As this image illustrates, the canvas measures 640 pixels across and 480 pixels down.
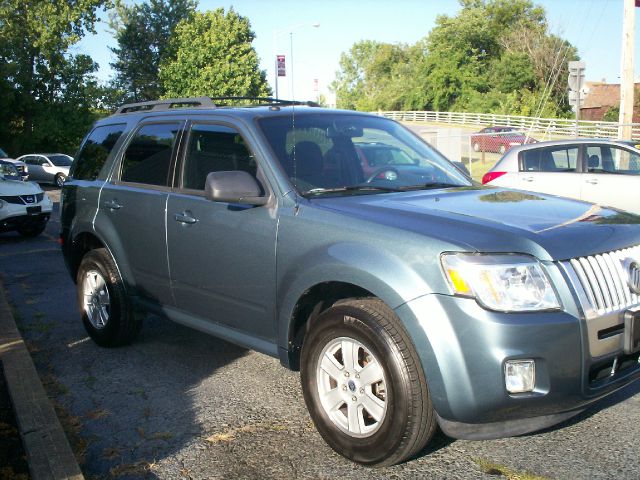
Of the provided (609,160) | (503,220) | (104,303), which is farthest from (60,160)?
(503,220)

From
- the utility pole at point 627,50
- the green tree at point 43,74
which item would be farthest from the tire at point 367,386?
the green tree at point 43,74

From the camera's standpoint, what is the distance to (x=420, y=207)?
12.3ft

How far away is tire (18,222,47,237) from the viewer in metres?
13.5

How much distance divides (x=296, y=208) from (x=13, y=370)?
250 cm

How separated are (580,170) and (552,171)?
0.43 m

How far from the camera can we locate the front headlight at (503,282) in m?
3.10

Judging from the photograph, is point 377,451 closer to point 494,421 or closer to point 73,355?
point 494,421

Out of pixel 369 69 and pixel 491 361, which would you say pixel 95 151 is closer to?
pixel 491 361

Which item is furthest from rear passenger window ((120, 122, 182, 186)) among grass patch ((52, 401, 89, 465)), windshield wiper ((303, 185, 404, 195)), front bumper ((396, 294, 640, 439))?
front bumper ((396, 294, 640, 439))

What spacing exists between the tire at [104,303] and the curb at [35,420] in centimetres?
58

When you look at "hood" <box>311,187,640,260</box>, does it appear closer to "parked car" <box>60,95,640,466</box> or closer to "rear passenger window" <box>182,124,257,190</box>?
"parked car" <box>60,95,640,466</box>

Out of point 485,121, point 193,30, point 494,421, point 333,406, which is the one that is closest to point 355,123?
point 333,406

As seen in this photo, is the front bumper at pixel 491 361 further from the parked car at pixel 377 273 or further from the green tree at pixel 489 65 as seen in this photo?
the green tree at pixel 489 65

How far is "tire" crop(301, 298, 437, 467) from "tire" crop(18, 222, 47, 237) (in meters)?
11.2
